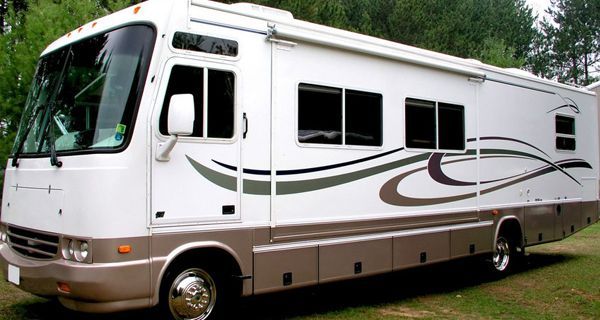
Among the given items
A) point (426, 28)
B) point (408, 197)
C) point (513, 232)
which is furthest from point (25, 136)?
point (426, 28)

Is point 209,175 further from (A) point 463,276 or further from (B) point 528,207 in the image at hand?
(B) point 528,207

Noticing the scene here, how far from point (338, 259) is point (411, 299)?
1.60m

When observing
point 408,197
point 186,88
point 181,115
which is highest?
point 186,88

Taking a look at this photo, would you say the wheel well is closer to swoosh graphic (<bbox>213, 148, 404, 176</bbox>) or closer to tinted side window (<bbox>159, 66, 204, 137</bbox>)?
swoosh graphic (<bbox>213, 148, 404, 176</bbox>)

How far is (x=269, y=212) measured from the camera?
19.8 ft

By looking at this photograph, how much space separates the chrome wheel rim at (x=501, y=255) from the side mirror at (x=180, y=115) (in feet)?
19.3

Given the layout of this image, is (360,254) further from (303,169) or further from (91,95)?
(91,95)

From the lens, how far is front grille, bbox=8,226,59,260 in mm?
5316

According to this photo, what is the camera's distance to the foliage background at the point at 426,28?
11.2 metres

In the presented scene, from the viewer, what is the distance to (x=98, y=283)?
4.90 m

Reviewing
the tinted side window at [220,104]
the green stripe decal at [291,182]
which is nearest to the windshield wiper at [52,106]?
the green stripe decal at [291,182]

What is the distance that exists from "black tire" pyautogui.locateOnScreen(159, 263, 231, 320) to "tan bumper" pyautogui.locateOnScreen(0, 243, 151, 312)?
26cm

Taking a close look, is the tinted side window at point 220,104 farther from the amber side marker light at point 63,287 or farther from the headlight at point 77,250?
the amber side marker light at point 63,287

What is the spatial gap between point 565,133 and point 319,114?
6.27 meters
